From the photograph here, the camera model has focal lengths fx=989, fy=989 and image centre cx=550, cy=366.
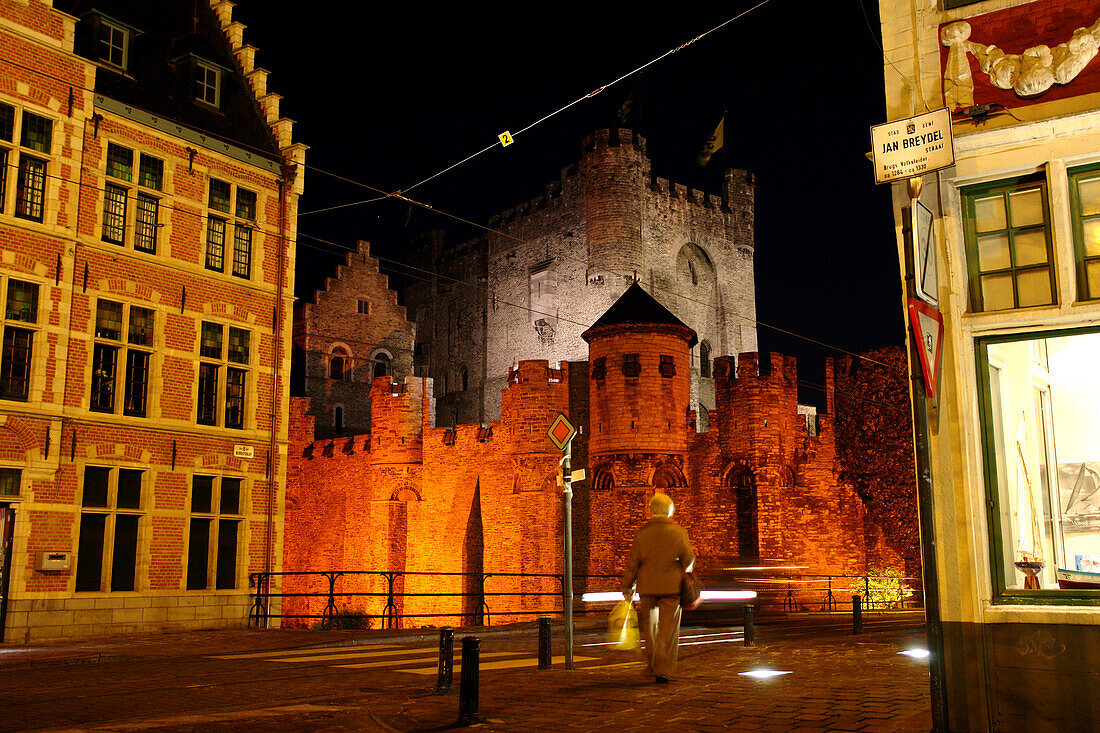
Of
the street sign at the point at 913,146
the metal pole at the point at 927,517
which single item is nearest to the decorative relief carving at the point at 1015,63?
the street sign at the point at 913,146

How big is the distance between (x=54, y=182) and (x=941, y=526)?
47.7 feet

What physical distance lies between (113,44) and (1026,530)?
56.0 feet

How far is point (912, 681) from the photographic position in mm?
8125

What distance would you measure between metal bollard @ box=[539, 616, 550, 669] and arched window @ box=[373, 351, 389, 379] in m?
34.2

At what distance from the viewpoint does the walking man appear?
26.2 ft

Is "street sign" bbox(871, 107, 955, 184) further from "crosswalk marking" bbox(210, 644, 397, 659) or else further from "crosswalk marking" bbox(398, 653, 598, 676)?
"crosswalk marking" bbox(210, 644, 397, 659)

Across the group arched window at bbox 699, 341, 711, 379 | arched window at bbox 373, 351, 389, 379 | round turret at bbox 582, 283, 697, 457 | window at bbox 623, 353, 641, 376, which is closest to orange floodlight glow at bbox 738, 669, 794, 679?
round turret at bbox 582, 283, 697, 457

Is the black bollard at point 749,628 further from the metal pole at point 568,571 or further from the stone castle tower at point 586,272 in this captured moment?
the stone castle tower at point 586,272

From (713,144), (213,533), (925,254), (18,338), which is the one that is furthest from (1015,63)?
(713,144)

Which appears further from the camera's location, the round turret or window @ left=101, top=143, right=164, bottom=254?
the round turret

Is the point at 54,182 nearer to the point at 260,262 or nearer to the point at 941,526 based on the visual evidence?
the point at 260,262

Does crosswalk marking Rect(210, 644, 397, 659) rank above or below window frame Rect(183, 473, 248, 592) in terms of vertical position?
below

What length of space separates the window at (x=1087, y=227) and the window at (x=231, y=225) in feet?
50.4

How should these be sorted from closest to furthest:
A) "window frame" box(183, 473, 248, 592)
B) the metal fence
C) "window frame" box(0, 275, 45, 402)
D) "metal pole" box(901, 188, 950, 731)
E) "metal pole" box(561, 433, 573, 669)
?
"metal pole" box(901, 188, 950, 731), "metal pole" box(561, 433, 573, 669), "window frame" box(0, 275, 45, 402), "window frame" box(183, 473, 248, 592), the metal fence
